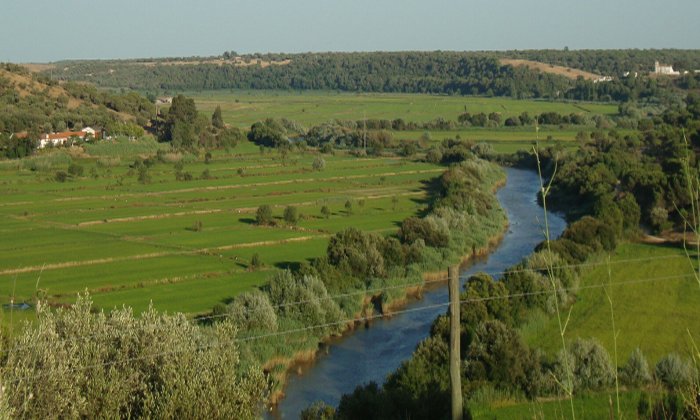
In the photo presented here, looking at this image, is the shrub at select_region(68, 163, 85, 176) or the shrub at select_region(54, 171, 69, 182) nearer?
the shrub at select_region(54, 171, 69, 182)

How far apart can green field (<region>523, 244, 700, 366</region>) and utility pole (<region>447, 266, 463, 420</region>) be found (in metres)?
9.50

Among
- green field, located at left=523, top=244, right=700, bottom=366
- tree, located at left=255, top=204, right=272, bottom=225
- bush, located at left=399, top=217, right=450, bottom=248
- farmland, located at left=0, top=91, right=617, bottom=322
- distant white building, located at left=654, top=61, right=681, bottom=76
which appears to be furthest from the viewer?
distant white building, located at left=654, top=61, right=681, bottom=76

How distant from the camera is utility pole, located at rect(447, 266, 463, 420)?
25.8ft

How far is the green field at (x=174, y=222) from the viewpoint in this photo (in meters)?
25.5

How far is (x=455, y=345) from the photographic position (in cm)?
828

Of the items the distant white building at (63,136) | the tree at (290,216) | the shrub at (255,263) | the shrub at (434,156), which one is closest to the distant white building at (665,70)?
the shrub at (434,156)

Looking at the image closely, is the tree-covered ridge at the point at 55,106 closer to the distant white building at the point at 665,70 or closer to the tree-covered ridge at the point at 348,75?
the tree-covered ridge at the point at 348,75

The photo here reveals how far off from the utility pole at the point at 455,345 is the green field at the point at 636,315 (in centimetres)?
950

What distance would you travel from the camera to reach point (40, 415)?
9797mm

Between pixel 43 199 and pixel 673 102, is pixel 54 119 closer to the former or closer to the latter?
pixel 43 199

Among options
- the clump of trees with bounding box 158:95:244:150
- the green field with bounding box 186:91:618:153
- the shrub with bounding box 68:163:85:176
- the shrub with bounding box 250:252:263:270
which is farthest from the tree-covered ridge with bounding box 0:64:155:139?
the shrub with bounding box 250:252:263:270

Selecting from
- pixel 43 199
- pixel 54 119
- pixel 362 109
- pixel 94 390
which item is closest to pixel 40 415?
pixel 94 390

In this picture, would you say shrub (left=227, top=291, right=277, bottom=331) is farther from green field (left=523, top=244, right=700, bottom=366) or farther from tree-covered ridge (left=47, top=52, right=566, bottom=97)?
tree-covered ridge (left=47, top=52, right=566, bottom=97)

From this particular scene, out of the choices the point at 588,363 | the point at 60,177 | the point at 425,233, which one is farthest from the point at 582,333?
the point at 60,177
